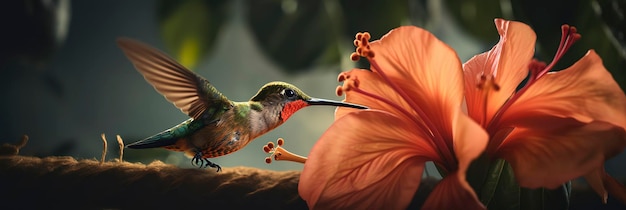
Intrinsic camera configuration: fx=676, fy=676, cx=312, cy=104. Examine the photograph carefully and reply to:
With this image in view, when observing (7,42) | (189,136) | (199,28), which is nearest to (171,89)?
(189,136)

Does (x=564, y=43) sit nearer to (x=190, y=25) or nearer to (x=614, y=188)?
(x=614, y=188)

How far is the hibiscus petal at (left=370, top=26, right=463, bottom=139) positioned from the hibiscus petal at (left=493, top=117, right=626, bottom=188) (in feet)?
0.10

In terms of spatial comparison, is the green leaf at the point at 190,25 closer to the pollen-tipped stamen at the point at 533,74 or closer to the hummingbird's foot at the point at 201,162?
the hummingbird's foot at the point at 201,162

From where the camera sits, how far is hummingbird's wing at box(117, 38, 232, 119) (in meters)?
0.31

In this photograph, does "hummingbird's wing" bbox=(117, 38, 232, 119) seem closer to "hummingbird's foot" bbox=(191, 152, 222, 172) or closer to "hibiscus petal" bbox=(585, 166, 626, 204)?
"hummingbird's foot" bbox=(191, 152, 222, 172)

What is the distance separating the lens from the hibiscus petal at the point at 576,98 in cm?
26

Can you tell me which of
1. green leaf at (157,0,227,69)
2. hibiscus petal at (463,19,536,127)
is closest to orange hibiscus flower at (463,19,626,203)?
hibiscus petal at (463,19,536,127)

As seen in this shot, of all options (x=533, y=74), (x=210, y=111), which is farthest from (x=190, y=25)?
(x=533, y=74)

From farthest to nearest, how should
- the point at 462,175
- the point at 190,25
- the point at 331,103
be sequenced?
the point at 190,25 → the point at 331,103 → the point at 462,175

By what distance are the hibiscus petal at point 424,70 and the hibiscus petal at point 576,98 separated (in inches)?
1.1

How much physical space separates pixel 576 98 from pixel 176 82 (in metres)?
0.18

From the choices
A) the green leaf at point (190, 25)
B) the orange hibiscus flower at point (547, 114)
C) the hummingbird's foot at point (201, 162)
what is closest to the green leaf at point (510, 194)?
the orange hibiscus flower at point (547, 114)

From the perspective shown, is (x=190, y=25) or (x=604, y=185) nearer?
(x=604, y=185)

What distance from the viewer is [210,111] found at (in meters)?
0.34
